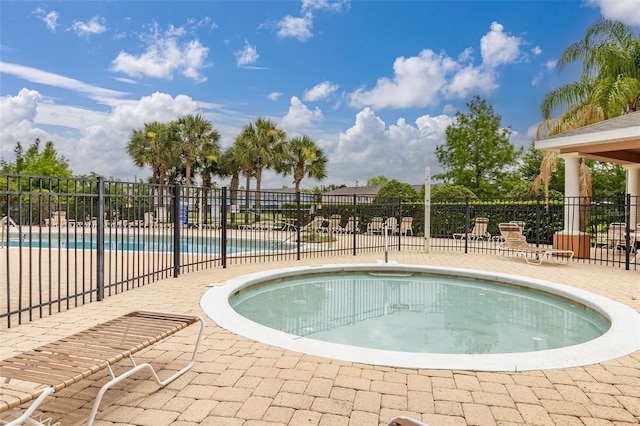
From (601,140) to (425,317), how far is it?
7529 millimetres

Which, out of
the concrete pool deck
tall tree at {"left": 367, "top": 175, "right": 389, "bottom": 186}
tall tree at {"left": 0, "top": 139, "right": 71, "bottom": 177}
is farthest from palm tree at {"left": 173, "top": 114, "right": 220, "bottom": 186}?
tall tree at {"left": 367, "top": 175, "right": 389, "bottom": 186}

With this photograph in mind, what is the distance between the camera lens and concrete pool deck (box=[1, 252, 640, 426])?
Result: 2.83 metres

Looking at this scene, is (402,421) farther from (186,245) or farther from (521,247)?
(186,245)

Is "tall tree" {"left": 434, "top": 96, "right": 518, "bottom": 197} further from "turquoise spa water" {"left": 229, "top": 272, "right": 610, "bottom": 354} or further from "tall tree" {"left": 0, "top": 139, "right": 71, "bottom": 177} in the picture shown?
"tall tree" {"left": 0, "top": 139, "right": 71, "bottom": 177}

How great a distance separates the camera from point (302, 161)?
30766mm

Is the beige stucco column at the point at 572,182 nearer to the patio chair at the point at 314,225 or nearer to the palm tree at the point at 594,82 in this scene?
the palm tree at the point at 594,82

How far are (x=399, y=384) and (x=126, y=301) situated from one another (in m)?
4.36

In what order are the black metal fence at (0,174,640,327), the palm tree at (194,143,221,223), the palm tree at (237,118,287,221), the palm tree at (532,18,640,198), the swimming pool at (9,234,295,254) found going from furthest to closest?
the palm tree at (194,143,221,223) < the palm tree at (237,118,287,221) < the palm tree at (532,18,640,198) < the swimming pool at (9,234,295,254) < the black metal fence at (0,174,640,327)

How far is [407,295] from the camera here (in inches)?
315

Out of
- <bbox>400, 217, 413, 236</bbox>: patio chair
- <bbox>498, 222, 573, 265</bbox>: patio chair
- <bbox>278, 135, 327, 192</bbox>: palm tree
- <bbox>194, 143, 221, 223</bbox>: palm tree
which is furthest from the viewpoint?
<bbox>194, 143, 221, 223</bbox>: palm tree

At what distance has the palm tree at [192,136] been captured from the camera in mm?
31203

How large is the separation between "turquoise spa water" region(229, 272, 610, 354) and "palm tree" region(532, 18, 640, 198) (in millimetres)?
12028

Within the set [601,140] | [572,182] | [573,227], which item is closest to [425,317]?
[601,140]

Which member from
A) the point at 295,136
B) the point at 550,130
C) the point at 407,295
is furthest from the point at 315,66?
the point at 407,295
